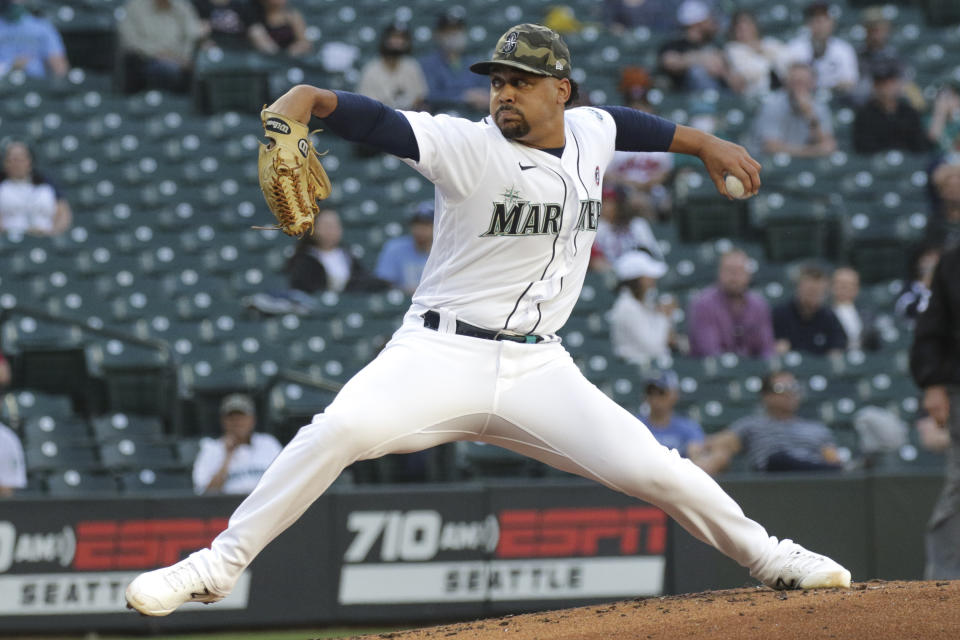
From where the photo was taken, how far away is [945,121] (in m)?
12.8

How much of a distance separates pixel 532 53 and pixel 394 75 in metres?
7.54

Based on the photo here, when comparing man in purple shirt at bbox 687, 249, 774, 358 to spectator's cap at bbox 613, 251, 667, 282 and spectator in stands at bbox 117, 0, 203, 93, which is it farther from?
spectator in stands at bbox 117, 0, 203, 93

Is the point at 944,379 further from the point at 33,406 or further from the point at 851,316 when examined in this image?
the point at 33,406

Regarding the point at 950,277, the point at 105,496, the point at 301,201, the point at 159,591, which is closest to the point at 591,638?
the point at 159,591

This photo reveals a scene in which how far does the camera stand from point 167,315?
33.1 feet

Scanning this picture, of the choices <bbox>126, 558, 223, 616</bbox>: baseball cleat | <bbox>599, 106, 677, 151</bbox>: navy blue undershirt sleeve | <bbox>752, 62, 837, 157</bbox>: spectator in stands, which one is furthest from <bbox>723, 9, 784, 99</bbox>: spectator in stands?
<bbox>126, 558, 223, 616</bbox>: baseball cleat

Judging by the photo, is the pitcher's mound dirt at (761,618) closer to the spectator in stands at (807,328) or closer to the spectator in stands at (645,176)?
the spectator in stands at (807,328)

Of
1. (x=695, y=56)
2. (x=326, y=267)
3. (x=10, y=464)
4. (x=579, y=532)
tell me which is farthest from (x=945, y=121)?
(x=10, y=464)

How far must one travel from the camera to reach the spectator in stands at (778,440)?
348 inches

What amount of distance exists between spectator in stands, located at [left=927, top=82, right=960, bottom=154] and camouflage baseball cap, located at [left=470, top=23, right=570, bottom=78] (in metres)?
8.80

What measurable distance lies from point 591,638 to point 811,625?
68cm

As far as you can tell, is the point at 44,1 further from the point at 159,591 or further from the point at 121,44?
the point at 159,591

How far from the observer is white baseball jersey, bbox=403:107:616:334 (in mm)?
4527

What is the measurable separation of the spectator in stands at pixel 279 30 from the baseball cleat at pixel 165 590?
8734 mm
